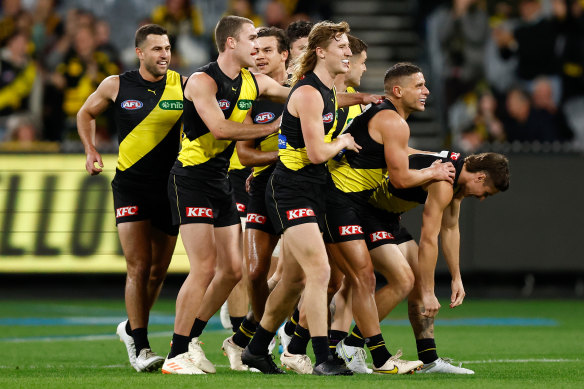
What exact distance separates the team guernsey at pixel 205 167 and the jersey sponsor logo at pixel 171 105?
1.92 ft

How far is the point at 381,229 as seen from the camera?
341 inches

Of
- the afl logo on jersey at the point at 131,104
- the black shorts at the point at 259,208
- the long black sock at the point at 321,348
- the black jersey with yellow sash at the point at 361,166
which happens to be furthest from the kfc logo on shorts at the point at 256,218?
the long black sock at the point at 321,348

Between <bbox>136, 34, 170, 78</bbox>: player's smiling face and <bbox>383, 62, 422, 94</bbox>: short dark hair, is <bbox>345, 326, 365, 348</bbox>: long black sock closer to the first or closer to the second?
<bbox>383, 62, 422, 94</bbox>: short dark hair

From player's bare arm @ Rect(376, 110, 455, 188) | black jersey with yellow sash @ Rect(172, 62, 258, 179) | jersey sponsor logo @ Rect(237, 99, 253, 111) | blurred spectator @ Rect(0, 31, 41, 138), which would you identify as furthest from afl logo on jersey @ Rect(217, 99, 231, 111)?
blurred spectator @ Rect(0, 31, 41, 138)

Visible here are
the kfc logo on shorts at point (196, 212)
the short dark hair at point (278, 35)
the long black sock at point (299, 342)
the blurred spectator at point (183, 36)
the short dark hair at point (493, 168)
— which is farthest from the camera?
the blurred spectator at point (183, 36)

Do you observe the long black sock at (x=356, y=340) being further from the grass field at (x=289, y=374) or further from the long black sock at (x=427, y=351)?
the grass field at (x=289, y=374)

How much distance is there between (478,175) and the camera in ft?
28.0

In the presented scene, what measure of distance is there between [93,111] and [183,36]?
28.5 feet

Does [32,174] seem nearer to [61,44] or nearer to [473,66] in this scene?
[61,44]

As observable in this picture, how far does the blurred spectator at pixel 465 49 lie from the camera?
693 inches

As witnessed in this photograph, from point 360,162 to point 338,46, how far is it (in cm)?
102

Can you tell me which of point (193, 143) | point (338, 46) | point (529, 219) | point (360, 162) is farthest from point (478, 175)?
point (529, 219)

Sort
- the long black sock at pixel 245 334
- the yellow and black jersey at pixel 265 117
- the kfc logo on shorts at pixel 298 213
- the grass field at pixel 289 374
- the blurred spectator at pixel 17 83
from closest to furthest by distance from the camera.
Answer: the grass field at pixel 289 374 → the kfc logo on shorts at pixel 298 213 → the long black sock at pixel 245 334 → the yellow and black jersey at pixel 265 117 → the blurred spectator at pixel 17 83

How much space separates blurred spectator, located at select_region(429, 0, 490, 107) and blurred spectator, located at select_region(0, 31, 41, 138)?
6276 millimetres
